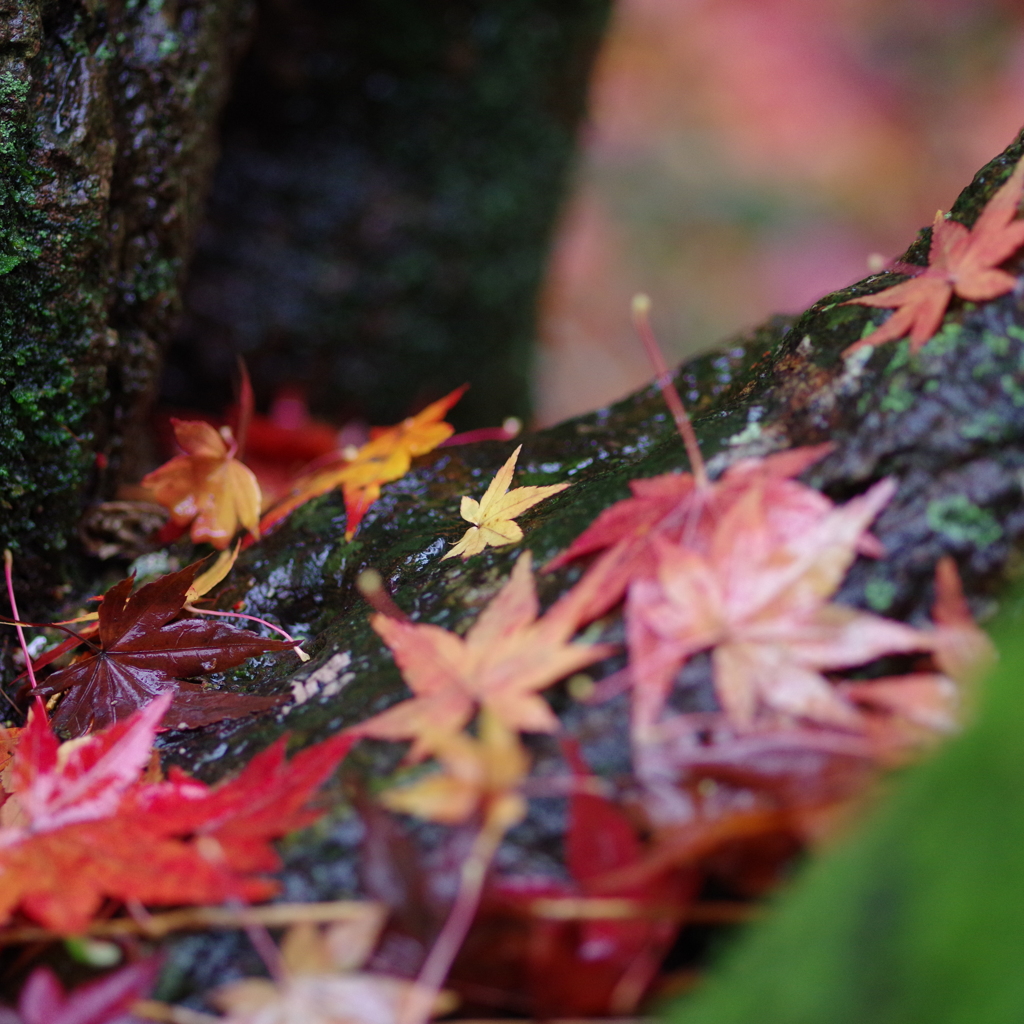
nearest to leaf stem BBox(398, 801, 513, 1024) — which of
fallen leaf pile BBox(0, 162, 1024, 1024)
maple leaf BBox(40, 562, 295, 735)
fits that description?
fallen leaf pile BBox(0, 162, 1024, 1024)

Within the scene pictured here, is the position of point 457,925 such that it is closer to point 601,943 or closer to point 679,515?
point 601,943

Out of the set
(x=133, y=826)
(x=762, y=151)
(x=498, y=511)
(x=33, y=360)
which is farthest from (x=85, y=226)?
(x=762, y=151)

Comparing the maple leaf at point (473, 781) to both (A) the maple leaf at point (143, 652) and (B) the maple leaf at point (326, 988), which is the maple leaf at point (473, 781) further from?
(A) the maple leaf at point (143, 652)

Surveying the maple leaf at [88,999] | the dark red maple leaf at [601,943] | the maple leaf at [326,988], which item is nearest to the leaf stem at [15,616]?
the maple leaf at [88,999]

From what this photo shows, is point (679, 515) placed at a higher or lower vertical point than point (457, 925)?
higher

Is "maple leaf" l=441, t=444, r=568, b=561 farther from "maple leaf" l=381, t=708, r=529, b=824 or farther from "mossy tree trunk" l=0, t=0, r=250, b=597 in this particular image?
"mossy tree trunk" l=0, t=0, r=250, b=597

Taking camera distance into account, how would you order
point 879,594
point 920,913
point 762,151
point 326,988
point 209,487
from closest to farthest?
point 920,913 → point 326,988 → point 879,594 → point 209,487 → point 762,151
